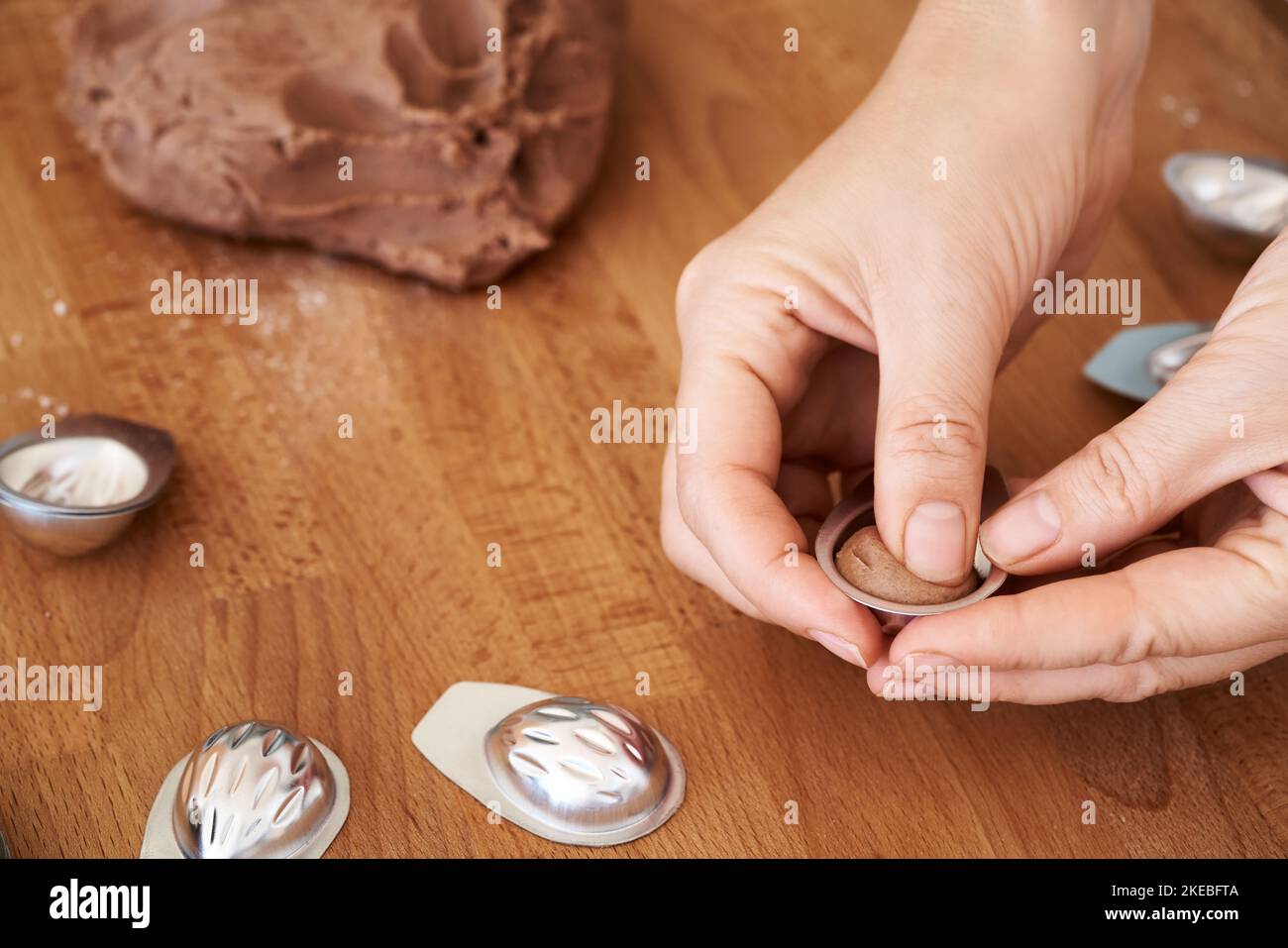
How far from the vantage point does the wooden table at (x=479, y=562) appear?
2.36ft

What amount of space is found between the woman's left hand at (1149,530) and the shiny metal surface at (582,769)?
0.13 m

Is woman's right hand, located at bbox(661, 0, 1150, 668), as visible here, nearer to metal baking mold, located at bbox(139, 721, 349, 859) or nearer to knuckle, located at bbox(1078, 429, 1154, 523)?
knuckle, located at bbox(1078, 429, 1154, 523)

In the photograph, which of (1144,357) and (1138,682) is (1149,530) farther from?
(1144,357)

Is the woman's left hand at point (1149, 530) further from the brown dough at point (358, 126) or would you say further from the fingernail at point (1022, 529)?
the brown dough at point (358, 126)

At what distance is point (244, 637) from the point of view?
79cm

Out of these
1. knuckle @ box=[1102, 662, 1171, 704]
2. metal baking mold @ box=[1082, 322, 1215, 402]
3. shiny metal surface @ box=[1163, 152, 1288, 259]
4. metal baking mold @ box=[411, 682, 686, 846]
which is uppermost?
shiny metal surface @ box=[1163, 152, 1288, 259]

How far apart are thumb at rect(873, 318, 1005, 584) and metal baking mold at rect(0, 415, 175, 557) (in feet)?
1.53

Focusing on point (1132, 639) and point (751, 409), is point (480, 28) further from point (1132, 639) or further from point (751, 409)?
point (1132, 639)

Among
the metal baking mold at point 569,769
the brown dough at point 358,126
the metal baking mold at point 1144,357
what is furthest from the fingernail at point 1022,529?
the brown dough at point 358,126

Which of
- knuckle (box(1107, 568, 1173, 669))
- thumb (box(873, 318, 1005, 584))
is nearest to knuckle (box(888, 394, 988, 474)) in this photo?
thumb (box(873, 318, 1005, 584))

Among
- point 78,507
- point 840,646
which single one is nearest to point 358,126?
point 78,507

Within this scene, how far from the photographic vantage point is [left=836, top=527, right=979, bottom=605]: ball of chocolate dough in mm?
677

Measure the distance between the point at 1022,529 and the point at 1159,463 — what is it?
75 millimetres

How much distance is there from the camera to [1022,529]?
67 centimetres
